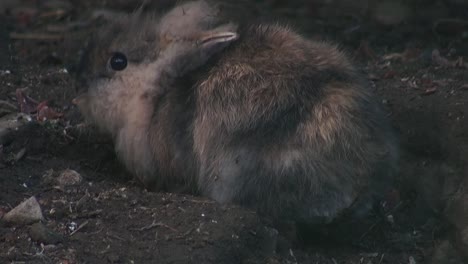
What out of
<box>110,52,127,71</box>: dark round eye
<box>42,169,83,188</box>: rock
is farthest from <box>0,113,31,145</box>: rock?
<box>110,52,127,71</box>: dark round eye

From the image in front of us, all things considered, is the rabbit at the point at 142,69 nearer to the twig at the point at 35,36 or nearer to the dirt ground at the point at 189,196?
the dirt ground at the point at 189,196

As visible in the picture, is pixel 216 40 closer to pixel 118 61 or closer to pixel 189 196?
pixel 118 61

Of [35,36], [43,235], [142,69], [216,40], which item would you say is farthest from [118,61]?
[35,36]

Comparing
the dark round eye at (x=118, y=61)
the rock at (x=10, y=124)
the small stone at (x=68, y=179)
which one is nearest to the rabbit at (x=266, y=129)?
the dark round eye at (x=118, y=61)

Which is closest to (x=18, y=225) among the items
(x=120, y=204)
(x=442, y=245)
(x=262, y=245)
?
(x=120, y=204)

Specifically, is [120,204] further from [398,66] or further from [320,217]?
[398,66]

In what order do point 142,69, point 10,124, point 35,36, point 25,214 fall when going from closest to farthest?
point 25,214 < point 142,69 < point 10,124 < point 35,36
